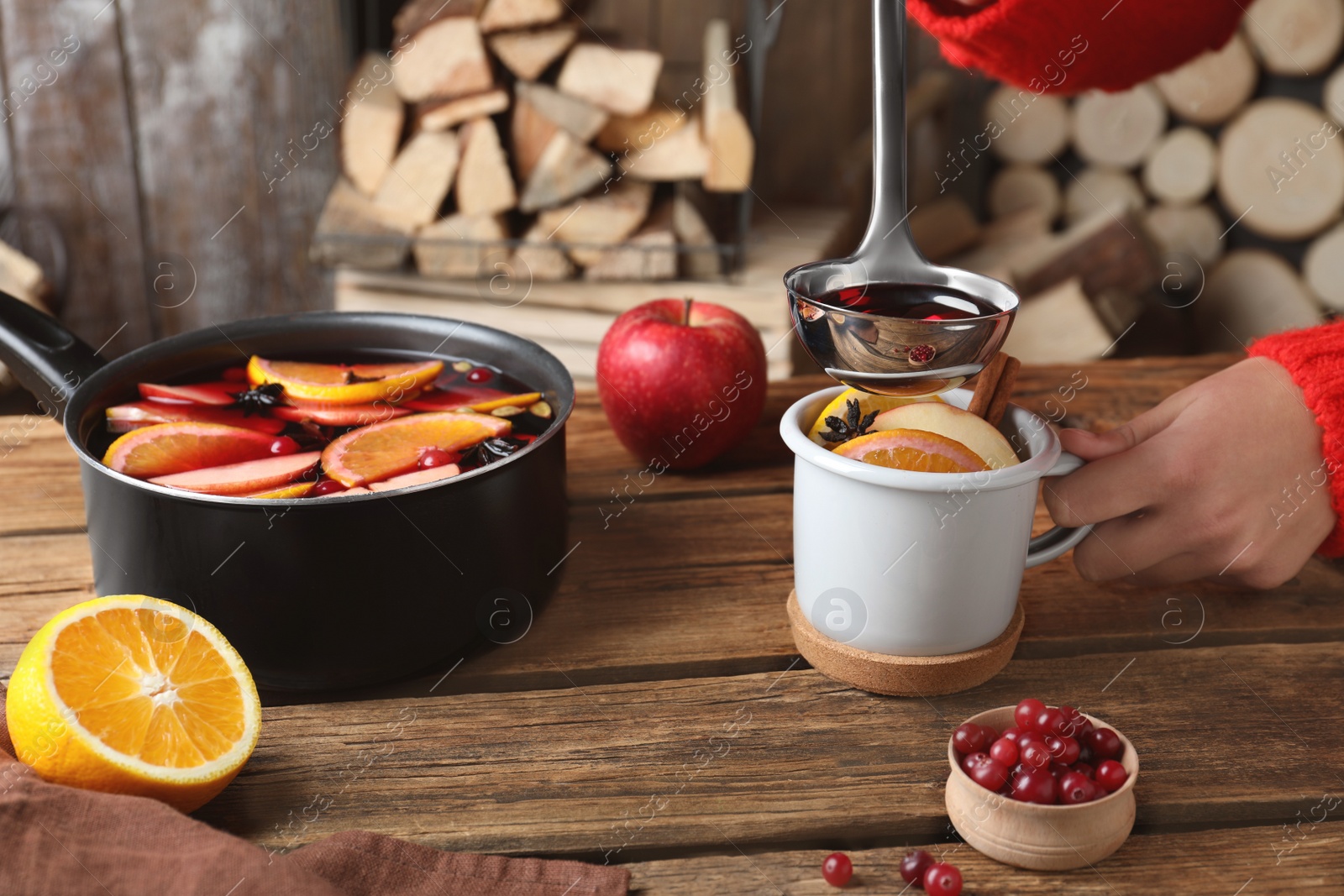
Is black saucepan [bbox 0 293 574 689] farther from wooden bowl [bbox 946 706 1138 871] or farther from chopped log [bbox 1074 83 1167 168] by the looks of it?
chopped log [bbox 1074 83 1167 168]

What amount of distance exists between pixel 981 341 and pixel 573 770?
400 mm

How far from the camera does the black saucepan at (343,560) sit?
0.69 meters

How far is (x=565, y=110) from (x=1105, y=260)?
3.93 feet

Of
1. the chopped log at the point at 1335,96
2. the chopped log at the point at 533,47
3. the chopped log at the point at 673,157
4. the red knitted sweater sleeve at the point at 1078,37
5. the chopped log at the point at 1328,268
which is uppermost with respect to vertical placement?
the red knitted sweater sleeve at the point at 1078,37

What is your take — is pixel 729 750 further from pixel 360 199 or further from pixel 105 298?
pixel 105 298

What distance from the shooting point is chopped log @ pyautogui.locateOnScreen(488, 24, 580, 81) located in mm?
1888

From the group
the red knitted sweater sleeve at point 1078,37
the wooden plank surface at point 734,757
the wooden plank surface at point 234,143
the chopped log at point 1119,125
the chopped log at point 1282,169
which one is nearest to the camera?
the wooden plank surface at point 734,757

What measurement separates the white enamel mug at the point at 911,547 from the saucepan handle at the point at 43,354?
59 centimetres

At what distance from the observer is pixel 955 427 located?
0.78 metres

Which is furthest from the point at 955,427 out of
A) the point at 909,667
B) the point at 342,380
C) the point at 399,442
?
the point at 342,380

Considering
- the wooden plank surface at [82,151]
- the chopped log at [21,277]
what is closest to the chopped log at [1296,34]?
the wooden plank surface at [82,151]

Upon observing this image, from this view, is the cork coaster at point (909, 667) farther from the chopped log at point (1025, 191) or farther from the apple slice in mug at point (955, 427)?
the chopped log at point (1025, 191)

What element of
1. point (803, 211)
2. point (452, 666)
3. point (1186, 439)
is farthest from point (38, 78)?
point (1186, 439)

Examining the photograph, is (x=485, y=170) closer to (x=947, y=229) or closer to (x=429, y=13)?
(x=429, y=13)
